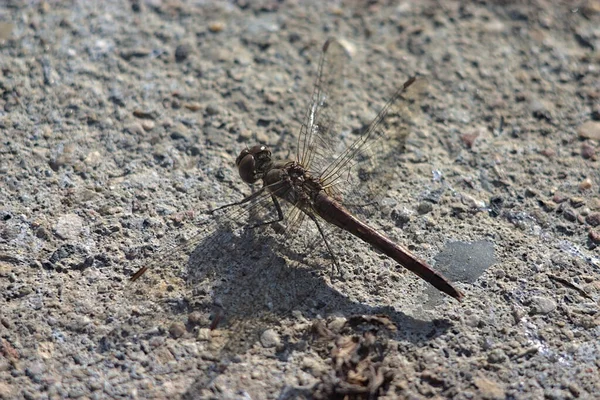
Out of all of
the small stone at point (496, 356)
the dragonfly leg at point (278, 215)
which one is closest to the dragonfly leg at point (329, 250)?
the dragonfly leg at point (278, 215)

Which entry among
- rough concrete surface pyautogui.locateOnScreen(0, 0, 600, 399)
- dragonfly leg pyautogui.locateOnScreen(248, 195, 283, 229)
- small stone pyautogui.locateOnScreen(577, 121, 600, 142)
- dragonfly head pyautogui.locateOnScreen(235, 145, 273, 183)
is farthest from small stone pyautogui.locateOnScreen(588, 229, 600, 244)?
dragonfly head pyautogui.locateOnScreen(235, 145, 273, 183)

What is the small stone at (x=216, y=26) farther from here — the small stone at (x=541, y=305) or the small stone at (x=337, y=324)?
the small stone at (x=541, y=305)

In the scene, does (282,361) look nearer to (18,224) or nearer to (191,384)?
(191,384)

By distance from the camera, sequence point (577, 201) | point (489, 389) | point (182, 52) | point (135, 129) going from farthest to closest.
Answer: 1. point (182, 52)
2. point (135, 129)
3. point (577, 201)
4. point (489, 389)

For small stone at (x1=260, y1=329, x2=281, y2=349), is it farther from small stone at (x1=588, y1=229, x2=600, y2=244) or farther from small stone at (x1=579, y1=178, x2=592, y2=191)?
small stone at (x1=579, y1=178, x2=592, y2=191)

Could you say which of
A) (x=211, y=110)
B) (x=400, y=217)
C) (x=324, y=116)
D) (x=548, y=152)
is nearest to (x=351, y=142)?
(x=324, y=116)

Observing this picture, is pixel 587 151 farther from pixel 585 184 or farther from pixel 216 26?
pixel 216 26

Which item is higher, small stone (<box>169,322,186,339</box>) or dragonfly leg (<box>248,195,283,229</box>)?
dragonfly leg (<box>248,195,283,229</box>)
